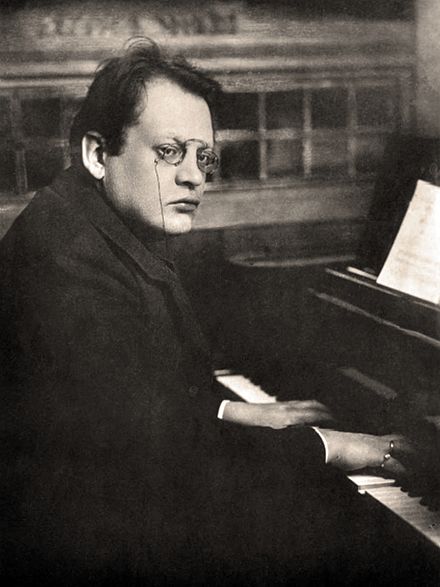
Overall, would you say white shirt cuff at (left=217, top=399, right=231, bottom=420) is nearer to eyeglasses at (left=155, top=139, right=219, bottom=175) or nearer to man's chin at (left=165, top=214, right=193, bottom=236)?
man's chin at (left=165, top=214, right=193, bottom=236)

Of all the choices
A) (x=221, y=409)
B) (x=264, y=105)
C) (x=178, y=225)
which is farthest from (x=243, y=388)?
(x=264, y=105)

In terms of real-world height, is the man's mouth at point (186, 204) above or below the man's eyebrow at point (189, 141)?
below

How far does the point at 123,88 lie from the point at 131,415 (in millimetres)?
628

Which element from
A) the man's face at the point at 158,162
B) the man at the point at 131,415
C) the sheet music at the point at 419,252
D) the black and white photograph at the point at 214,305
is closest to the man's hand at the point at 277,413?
the black and white photograph at the point at 214,305

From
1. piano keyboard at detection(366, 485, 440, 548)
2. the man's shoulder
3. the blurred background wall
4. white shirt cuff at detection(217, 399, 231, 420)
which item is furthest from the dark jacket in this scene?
the blurred background wall

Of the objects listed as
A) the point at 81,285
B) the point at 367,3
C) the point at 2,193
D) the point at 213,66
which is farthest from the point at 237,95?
the point at 81,285

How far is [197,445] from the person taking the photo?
1.30m

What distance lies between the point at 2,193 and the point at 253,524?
929 mm

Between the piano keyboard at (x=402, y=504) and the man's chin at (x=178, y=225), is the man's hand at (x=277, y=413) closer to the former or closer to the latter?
the piano keyboard at (x=402, y=504)

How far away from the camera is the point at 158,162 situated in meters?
1.42

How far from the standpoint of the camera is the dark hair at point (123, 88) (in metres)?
1.39

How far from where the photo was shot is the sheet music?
4.80 feet

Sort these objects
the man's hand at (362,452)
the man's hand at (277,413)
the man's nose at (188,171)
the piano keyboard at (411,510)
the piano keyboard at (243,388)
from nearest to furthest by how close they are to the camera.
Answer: the piano keyboard at (411,510) < the man's hand at (362,452) < the man's nose at (188,171) < the man's hand at (277,413) < the piano keyboard at (243,388)

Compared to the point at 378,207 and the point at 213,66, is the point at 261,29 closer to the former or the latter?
the point at 213,66
